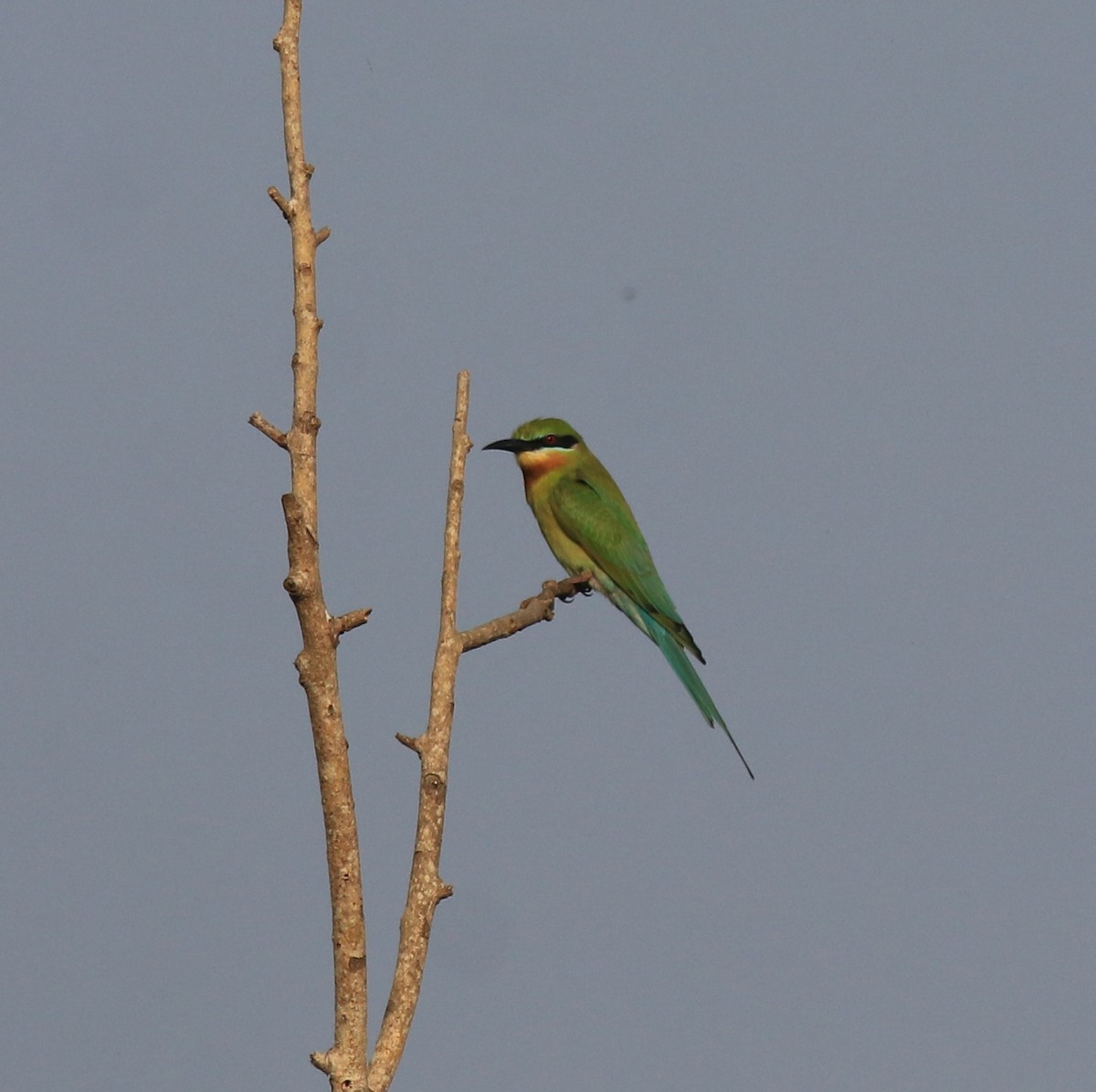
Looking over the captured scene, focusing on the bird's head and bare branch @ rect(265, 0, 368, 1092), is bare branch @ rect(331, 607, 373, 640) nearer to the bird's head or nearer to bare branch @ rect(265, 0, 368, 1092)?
bare branch @ rect(265, 0, 368, 1092)

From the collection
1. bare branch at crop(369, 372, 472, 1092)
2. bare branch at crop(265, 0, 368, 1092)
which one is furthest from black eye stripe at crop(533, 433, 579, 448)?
bare branch at crop(265, 0, 368, 1092)

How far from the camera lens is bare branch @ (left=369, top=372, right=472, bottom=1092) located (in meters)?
3.66

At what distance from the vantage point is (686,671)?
5430mm

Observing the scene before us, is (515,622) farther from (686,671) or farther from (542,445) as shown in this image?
(542,445)

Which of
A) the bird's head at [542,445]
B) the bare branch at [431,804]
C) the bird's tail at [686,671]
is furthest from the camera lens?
the bird's head at [542,445]

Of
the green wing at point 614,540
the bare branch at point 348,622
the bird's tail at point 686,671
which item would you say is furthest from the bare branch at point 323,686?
the green wing at point 614,540

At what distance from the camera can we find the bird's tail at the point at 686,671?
5.20m

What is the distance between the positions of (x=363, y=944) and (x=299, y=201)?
5.94 ft

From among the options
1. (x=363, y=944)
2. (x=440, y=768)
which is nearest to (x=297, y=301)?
(x=440, y=768)

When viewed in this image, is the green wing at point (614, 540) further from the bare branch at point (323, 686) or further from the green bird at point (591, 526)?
the bare branch at point (323, 686)

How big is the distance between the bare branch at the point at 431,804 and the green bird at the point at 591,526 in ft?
5.60

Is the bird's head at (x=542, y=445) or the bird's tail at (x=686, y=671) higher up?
the bird's head at (x=542, y=445)

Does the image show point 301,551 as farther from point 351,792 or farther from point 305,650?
point 351,792

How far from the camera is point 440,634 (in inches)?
157
